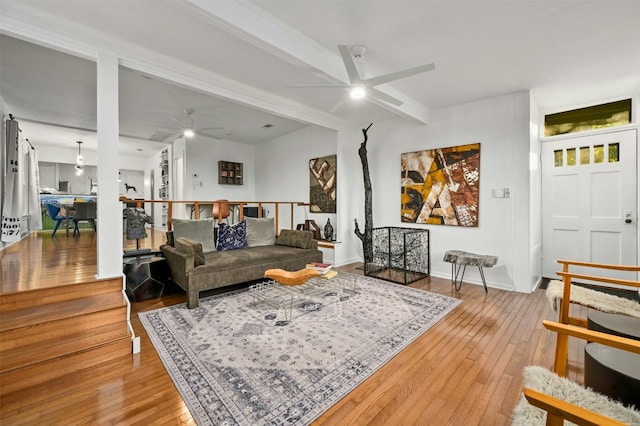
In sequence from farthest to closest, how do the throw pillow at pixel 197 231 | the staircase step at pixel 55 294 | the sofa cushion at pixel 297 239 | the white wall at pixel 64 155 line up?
the white wall at pixel 64 155 → the sofa cushion at pixel 297 239 → the throw pillow at pixel 197 231 → the staircase step at pixel 55 294

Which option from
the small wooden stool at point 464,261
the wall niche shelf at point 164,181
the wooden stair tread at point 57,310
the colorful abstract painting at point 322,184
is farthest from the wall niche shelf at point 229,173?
the small wooden stool at point 464,261

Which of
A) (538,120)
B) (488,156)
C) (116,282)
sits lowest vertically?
(116,282)

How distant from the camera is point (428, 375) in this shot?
1.93 m

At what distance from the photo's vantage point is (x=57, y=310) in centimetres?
226

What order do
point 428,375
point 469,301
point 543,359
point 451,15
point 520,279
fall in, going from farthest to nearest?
point 520,279
point 469,301
point 451,15
point 543,359
point 428,375

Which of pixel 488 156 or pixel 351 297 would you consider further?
pixel 488 156

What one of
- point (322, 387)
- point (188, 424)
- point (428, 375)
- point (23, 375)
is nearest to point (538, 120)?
point (428, 375)

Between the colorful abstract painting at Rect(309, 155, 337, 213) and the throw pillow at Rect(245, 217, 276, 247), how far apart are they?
60.4 inches

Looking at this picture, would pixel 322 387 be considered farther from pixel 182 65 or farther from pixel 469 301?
pixel 182 65

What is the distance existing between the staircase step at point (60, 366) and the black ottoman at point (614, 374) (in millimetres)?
2986

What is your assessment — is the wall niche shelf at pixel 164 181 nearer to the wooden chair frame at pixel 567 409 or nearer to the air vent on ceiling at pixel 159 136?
the air vent on ceiling at pixel 159 136

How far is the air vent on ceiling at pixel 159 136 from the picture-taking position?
6.39m

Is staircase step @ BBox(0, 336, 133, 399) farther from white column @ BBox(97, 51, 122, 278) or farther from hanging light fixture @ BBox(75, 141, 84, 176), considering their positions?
hanging light fixture @ BBox(75, 141, 84, 176)

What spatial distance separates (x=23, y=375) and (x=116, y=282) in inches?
36.7
